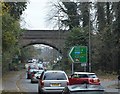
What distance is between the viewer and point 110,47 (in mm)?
56250

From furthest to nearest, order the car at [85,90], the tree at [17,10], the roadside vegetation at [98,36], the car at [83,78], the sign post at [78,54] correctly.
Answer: the roadside vegetation at [98,36] → the tree at [17,10] → the sign post at [78,54] → the car at [83,78] → the car at [85,90]

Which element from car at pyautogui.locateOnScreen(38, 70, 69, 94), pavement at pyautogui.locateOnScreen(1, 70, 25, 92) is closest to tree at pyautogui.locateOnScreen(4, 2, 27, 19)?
pavement at pyautogui.locateOnScreen(1, 70, 25, 92)

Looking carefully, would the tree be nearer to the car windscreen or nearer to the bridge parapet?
the car windscreen

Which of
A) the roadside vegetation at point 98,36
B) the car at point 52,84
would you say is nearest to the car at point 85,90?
the car at point 52,84

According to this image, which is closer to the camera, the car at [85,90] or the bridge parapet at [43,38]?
the car at [85,90]

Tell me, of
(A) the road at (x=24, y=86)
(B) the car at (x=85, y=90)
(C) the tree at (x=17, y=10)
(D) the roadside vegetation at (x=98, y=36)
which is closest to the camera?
(B) the car at (x=85, y=90)

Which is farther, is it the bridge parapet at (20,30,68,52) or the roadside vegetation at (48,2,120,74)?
the bridge parapet at (20,30,68,52)

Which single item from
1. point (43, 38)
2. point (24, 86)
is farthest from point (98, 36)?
point (24, 86)

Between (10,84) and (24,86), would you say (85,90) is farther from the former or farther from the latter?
(10,84)

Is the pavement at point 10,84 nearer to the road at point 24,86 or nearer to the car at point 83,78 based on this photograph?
the road at point 24,86

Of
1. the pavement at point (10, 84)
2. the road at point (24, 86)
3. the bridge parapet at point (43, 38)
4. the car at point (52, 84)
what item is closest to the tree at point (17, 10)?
the pavement at point (10, 84)

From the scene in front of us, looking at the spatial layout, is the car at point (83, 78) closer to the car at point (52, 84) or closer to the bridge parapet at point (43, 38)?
the car at point (52, 84)

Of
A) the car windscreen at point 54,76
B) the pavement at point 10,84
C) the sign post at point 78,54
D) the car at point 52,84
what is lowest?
the pavement at point 10,84

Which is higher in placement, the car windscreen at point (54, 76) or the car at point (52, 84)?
the car windscreen at point (54, 76)
